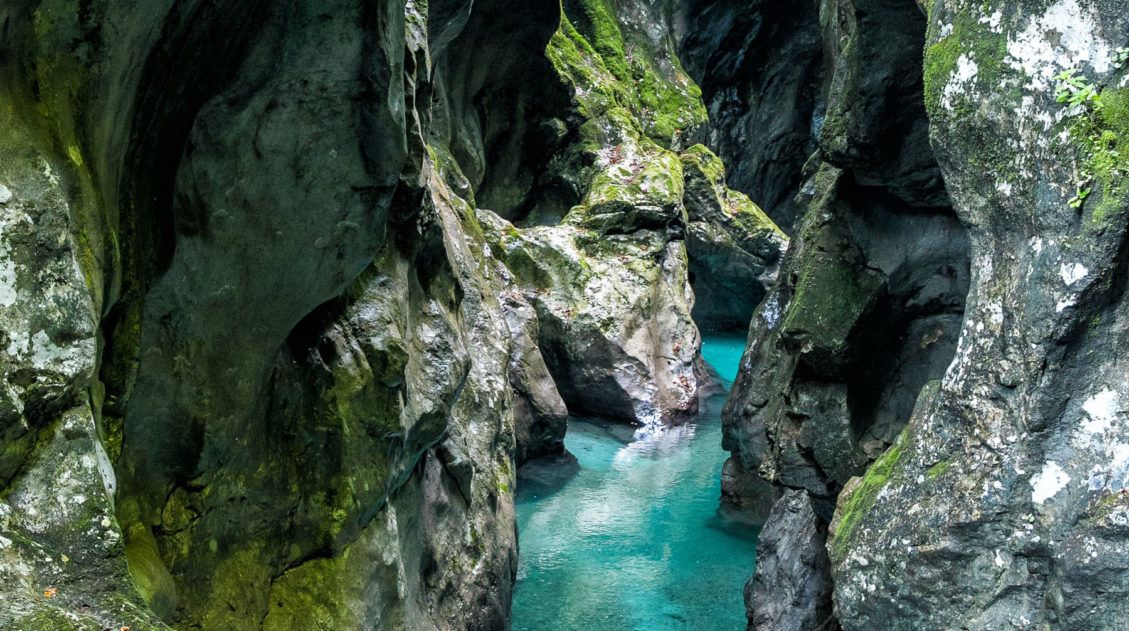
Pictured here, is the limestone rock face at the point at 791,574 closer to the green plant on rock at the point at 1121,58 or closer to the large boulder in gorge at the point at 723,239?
the green plant on rock at the point at 1121,58

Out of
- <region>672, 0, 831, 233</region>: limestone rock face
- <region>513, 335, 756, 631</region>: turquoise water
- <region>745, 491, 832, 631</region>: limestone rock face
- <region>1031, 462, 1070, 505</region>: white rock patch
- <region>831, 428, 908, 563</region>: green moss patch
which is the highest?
<region>672, 0, 831, 233</region>: limestone rock face

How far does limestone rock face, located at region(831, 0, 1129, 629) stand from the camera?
5504mm

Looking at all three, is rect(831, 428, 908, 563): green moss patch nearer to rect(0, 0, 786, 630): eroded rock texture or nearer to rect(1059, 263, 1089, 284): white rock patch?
rect(1059, 263, 1089, 284): white rock patch

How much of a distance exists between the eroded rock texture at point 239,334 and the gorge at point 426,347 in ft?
0.06

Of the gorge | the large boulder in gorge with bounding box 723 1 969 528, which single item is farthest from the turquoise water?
the large boulder in gorge with bounding box 723 1 969 528

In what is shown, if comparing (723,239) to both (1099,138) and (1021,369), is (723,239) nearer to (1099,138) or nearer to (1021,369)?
(1021,369)

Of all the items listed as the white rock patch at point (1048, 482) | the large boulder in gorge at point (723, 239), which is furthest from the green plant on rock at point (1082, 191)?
the large boulder in gorge at point (723, 239)

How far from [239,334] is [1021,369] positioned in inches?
174

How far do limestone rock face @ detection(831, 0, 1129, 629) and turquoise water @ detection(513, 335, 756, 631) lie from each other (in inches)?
173

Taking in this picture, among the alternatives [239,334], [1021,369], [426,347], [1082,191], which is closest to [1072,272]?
[1082,191]

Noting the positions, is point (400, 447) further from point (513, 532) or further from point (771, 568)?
point (771, 568)

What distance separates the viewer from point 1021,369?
5.83 m

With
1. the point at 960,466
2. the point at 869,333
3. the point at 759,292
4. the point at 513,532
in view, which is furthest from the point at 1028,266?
the point at 759,292

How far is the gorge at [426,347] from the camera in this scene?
3844 millimetres
